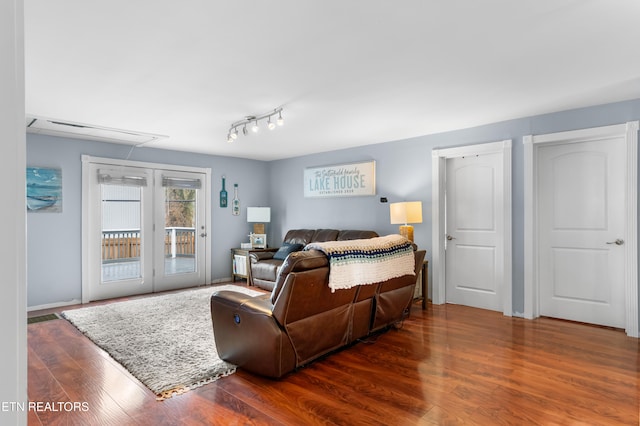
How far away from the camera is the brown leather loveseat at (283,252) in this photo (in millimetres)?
5648

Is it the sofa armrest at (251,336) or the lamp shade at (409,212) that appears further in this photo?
the lamp shade at (409,212)

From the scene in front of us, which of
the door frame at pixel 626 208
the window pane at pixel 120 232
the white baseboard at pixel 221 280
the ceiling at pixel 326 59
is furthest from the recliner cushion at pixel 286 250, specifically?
the door frame at pixel 626 208

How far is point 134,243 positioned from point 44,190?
4.52ft

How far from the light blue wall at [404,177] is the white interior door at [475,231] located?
226 millimetres

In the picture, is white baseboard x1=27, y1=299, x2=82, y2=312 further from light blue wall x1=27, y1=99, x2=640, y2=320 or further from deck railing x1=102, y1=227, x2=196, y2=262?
deck railing x1=102, y1=227, x2=196, y2=262

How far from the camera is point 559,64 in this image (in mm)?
2797

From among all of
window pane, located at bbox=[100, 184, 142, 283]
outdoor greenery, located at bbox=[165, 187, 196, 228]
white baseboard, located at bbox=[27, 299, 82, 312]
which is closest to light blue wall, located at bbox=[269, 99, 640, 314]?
outdoor greenery, located at bbox=[165, 187, 196, 228]

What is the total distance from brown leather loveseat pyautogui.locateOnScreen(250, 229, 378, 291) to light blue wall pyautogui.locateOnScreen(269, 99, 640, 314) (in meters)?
0.31

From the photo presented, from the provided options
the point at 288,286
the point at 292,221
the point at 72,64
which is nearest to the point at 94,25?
the point at 72,64

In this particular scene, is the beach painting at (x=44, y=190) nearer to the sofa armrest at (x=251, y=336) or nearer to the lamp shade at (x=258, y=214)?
the lamp shade at (x=258, y=214)

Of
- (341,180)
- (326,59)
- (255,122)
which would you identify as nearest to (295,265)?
(326,59)

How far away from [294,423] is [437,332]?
2134 mm

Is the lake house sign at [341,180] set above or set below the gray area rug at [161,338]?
above

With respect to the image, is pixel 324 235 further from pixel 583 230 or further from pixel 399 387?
pixel 399 387
